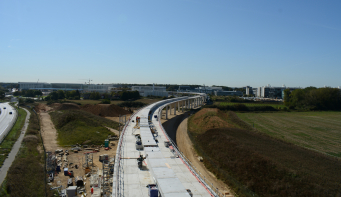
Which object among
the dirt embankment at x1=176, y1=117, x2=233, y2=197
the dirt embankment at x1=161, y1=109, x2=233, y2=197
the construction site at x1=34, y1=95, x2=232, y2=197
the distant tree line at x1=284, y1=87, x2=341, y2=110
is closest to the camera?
the construction site at x1=34, y1=95, x2=232, y2=197

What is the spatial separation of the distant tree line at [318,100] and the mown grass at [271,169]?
74.0m

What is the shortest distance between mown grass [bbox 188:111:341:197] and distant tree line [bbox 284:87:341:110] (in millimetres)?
73959

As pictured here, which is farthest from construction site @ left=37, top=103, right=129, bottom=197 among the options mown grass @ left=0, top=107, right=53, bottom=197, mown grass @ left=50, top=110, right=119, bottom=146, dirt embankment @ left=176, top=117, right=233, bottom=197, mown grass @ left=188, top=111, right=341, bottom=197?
mown grass @ left=188, top=111, right=341, bottom=197

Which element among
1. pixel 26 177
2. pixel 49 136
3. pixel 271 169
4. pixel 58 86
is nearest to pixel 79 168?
pixel 26 177

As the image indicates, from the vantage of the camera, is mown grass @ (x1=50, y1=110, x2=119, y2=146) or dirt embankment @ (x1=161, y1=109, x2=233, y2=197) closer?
dirt embankment @ (x1=161, y1=109, x2=233, y2=197)

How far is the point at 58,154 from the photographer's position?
1215 inches

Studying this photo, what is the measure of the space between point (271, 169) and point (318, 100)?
89453 mm

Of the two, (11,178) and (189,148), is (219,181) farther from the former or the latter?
(11,178)

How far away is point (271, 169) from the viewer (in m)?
23.7

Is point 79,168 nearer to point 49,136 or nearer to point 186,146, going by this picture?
point 186,146

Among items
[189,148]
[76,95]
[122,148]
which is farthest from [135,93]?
[122,148]

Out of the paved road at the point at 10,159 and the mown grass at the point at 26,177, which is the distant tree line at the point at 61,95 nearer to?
the paved road at the point at 10,159

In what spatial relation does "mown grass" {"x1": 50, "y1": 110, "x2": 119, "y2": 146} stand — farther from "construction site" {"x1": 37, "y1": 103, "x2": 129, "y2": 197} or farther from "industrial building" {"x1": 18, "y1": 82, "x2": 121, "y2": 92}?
"industrial building" {"x1": 18, "y1": 82, "x2": 121, "y2": 92}

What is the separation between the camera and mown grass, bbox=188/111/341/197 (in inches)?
798
